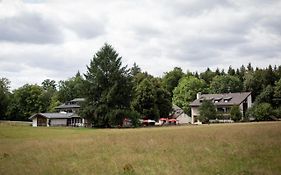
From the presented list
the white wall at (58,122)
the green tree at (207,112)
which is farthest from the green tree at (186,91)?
the white wall at (58,122)

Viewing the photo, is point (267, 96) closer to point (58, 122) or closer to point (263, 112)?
point (263, 112)

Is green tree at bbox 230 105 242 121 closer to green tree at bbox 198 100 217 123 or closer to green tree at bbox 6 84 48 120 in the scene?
green tree at bbox 198 100 217 123

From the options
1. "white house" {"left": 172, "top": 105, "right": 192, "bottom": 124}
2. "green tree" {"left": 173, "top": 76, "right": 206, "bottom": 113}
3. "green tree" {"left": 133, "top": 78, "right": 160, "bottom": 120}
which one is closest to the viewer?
"green tree" {"left": 133, "top": 78, "right": 160, "bottom": 120}

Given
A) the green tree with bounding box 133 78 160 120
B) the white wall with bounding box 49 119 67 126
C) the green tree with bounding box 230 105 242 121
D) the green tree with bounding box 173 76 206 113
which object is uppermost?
the green tree with bounding box 173 76 206 113

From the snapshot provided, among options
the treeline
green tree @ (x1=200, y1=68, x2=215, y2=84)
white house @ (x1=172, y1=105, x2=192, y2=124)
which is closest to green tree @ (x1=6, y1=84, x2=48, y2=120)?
the treeline

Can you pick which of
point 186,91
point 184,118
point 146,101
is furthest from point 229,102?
point 146,101

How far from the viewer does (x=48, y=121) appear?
10475 cm

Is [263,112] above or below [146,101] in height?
below

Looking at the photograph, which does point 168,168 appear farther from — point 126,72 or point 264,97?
point 264,97

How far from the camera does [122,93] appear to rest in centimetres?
7519

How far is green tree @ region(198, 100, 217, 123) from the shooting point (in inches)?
3652

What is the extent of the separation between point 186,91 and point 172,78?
72.1ft

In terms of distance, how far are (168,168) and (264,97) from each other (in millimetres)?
108811

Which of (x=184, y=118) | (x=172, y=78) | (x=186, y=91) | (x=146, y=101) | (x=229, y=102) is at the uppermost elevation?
(x=172, y=78)
